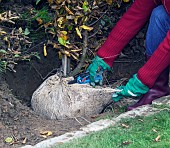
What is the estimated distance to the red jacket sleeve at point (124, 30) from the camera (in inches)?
Answer: 211

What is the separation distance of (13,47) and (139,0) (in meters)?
1.15

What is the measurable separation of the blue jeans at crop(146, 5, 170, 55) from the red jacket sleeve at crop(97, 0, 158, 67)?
0.49 ft

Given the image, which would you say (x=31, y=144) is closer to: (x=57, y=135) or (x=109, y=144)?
(x=57, y=135)

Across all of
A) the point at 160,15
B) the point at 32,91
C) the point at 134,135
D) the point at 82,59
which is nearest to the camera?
the point at 134,135

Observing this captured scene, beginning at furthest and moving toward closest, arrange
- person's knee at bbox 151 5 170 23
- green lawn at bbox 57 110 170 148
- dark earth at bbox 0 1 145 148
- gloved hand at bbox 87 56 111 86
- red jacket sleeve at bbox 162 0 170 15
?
gloved hand at bbox 87 56 111 86 → person's knee at bbox 151 5 170 23 → red jacket sleeve at bbox 162 0 170 15 → dark earth at bbox 0 1 145 148 → green lawn at bbox 57 110 170 148

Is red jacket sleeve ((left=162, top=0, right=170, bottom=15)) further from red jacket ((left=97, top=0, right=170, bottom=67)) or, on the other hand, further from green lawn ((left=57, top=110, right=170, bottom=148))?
green lawn ((left=57, top=110, right=170, bottom=148))

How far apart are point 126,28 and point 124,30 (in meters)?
0.02

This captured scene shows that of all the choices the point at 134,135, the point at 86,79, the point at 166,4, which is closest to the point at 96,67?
the point at 86,79

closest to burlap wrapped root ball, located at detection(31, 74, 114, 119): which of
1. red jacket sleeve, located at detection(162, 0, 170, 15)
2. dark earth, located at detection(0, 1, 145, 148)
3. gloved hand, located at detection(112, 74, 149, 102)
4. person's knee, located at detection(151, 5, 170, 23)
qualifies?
dark earth, located at detection(0, 1, 145, 148)

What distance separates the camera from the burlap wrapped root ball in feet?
17.1

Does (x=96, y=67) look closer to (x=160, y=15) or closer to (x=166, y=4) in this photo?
(x=160, y=15)

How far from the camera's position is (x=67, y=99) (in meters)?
5.25

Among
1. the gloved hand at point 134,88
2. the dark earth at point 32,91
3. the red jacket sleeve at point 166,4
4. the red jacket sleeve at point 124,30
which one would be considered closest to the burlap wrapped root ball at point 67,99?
the dark earth at point 32,91

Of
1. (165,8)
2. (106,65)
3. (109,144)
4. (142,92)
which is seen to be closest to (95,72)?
(106,65)
